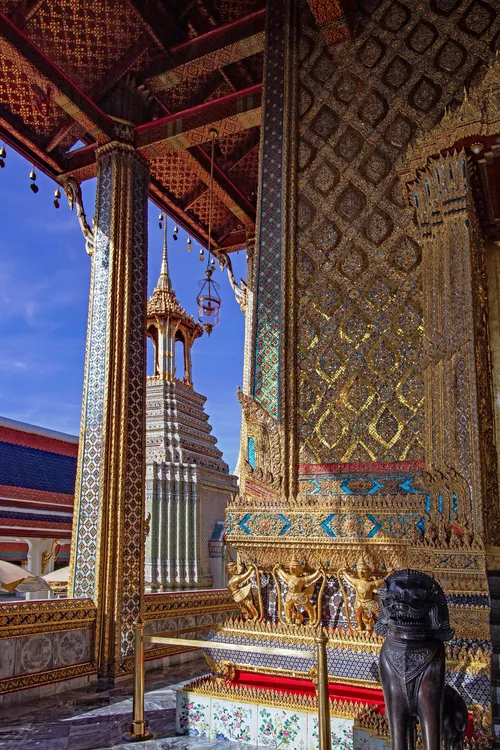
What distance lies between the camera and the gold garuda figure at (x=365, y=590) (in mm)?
3910

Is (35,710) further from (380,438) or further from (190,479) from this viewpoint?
(190,479)

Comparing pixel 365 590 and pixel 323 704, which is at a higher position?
pixel 365 590

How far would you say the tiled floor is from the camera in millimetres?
3863

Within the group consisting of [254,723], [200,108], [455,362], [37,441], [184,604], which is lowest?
[254,723]

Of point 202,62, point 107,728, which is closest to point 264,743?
point 107,728

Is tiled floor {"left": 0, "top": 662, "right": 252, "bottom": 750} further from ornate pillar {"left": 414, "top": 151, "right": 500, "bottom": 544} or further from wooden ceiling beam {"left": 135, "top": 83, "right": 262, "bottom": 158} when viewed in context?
wooden ceiling beam {"left": 135, "top": 83, "right": 262, "bottom": 158}

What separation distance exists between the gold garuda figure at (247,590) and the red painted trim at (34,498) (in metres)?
7.54

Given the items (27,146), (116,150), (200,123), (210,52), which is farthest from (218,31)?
(27,146)

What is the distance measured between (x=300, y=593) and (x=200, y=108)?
499cm

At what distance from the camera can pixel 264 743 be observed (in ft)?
12.2

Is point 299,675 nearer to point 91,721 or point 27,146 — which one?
point 91,721

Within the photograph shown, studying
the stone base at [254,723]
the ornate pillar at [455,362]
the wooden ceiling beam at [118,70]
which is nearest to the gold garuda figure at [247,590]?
the stone base at [254,723]

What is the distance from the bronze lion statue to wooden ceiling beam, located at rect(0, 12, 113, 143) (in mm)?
5578

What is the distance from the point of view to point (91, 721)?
4461mm
